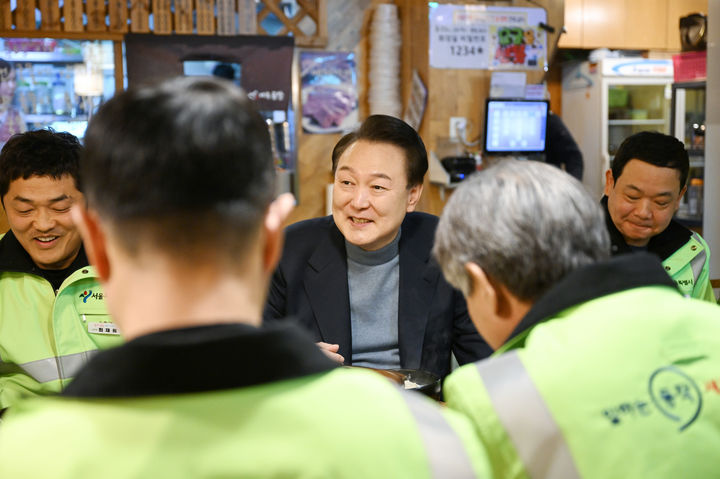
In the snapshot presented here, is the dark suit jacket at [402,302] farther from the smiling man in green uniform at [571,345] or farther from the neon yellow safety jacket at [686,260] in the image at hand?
the smiling man in green uniform at [571,345]

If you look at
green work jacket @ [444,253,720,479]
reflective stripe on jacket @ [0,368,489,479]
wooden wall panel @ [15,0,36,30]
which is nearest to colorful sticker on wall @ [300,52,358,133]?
wooden wall panel @ [15,0,36,30]

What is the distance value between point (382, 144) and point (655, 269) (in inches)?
50.3

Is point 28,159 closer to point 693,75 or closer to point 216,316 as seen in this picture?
point 216,316

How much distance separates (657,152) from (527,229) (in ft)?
4.72

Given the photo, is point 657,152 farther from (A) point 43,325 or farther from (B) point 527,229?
(A) point 43,325

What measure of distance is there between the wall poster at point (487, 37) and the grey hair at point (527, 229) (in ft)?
15.4

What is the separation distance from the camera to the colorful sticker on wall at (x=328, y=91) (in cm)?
607

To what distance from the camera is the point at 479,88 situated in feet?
18.6

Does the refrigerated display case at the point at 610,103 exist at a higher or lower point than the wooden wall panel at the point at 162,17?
lower

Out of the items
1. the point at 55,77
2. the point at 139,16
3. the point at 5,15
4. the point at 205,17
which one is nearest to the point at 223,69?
the point at 205,17

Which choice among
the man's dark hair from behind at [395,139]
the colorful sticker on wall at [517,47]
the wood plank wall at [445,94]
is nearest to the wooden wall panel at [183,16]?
the wood plank wall at [445,94]

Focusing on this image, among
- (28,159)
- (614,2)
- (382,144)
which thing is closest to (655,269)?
(382,144)

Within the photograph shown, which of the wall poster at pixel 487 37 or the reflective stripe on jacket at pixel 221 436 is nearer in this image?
the reflective stripe on jacket at pixel 221 436

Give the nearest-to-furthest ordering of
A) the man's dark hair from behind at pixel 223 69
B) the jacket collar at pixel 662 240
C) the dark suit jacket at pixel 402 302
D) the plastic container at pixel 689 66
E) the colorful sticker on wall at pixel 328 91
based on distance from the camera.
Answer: the dark suit jacket at pixel 402 302 < the jacket collar at pixel 662 240 < the man's dark hair from behind at pixel 223 69 < the colorful sticker on wall at pixel 328 91 < the plastic container at pixel 689 66
